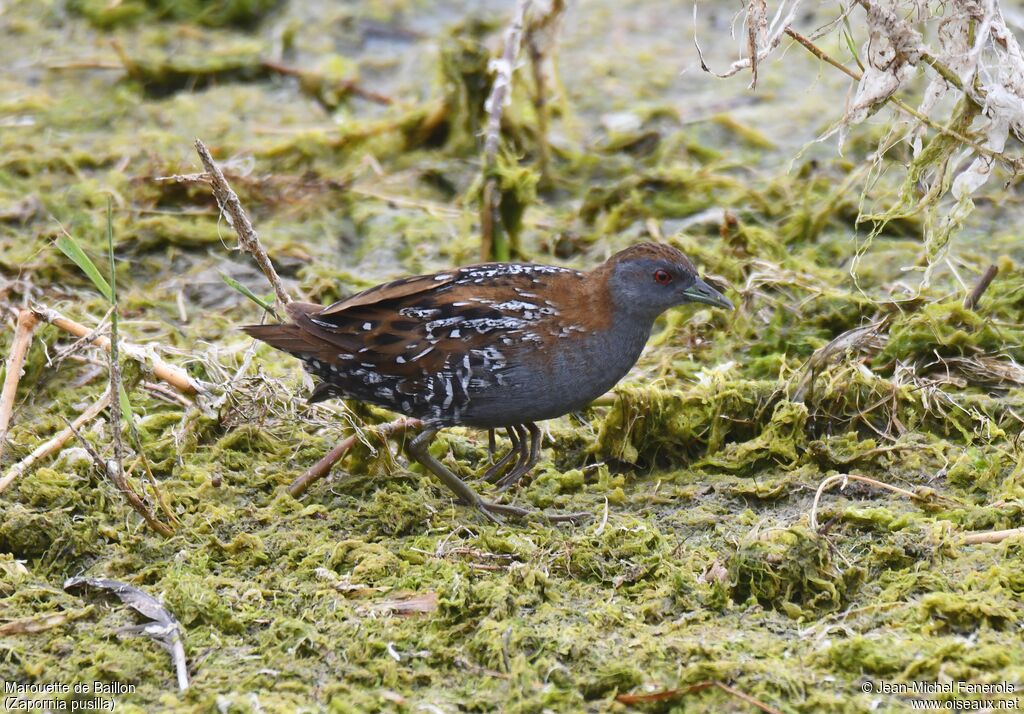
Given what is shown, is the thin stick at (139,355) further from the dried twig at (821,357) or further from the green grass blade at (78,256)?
the dried twig at (821,357)

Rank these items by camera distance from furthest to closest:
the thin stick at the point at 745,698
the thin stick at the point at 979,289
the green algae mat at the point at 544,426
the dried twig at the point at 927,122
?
1. the thin stick at the point at 979,289
2. the dried twig at the point at 927,122
3. the green algae mat at the point at 544,426
4. the thin stick at the point at 745,698

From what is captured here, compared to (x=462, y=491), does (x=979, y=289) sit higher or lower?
higher

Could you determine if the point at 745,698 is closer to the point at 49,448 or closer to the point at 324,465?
the point at 324,465

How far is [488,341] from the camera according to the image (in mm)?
5289

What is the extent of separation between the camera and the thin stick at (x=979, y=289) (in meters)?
6.25

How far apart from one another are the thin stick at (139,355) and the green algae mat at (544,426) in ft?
0.09

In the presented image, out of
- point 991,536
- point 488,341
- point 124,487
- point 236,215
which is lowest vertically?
point 124,487

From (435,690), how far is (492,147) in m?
3.91

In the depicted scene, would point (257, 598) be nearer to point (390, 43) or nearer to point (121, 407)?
point (121, 407)

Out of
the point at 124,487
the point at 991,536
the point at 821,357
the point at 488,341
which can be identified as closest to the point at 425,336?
the point at 488,341

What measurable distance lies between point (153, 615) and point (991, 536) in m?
2.83

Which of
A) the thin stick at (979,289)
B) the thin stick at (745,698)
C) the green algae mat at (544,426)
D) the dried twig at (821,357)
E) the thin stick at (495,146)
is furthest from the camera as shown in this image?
the thin stick at (495,146)

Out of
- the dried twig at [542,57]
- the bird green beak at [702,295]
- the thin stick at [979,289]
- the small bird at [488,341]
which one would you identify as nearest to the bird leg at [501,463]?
the small bird at [488,341]

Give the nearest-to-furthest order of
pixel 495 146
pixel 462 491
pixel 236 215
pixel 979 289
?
pixel 462 491 → pixel 236 215 → pixel 979 289 → pixel 495 146
